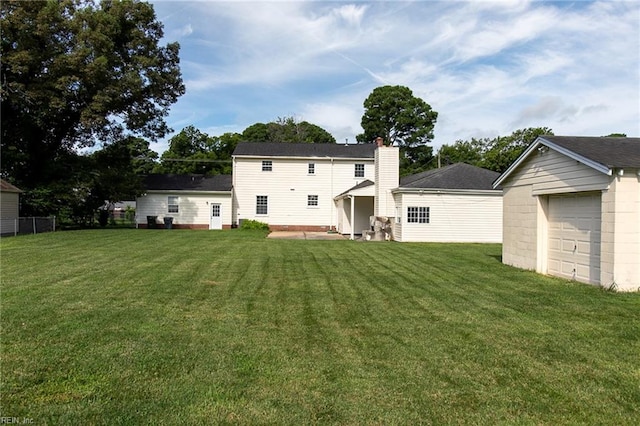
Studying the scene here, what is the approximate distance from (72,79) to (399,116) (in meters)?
38.8

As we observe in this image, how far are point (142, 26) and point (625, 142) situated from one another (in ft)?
90.2

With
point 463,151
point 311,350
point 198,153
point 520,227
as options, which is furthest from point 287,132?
point 311,350

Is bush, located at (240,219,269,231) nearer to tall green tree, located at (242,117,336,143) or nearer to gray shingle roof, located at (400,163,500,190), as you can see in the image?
gray shingle roof, located at (400,163,500,190)

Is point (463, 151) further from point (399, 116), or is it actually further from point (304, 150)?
point (304, 150)

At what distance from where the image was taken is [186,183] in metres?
31.8

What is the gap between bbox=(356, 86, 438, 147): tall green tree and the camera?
55.0 metres

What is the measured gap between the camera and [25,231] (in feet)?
72.3

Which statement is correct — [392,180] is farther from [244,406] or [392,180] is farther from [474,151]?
[474,151]

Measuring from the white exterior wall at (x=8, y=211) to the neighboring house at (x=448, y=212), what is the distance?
18493 mm

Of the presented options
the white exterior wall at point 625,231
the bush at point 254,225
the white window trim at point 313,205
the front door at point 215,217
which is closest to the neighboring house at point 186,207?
the front door at point 215,217

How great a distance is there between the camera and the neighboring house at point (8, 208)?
20797mm

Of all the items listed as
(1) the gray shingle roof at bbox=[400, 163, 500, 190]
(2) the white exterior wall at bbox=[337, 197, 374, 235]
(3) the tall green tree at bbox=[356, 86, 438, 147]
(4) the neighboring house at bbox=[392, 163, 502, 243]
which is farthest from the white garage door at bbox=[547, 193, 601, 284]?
(3) the tall green tree at bbox=[356, 86, 438, 147]

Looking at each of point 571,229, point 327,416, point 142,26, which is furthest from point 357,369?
point 142,26

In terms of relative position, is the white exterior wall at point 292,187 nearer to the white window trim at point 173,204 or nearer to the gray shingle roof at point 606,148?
the white window trim at point 173,204
